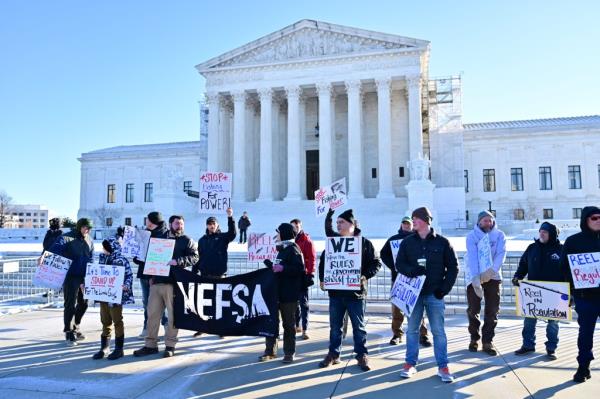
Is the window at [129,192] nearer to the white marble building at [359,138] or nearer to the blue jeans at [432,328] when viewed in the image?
the white marble building at [359,138]

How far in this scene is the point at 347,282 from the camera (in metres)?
6.11

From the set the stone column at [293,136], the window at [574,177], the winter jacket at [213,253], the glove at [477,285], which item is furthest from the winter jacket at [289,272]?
the window at [574,177]

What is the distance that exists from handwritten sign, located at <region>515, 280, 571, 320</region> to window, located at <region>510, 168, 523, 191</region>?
44056 millimetres

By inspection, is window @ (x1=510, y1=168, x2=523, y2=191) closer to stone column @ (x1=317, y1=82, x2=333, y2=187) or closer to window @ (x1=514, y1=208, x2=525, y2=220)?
window @ (x1=514, y1=208, x2=525, y2=220)

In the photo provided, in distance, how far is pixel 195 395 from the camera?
5121 millimetres

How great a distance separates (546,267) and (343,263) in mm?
3179

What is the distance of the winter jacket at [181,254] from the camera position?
691 cm

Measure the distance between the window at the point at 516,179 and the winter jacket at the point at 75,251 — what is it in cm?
4680

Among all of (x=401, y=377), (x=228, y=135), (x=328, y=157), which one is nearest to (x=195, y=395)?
(x=401, y=377)

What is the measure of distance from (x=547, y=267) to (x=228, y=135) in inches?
1509

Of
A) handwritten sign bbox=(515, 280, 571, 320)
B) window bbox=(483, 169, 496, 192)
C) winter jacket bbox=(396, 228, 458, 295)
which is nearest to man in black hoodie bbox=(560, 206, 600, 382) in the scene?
handwritten sign bbox=(515, 280, 571, 320)

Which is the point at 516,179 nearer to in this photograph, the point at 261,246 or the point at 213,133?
the point at 213,133

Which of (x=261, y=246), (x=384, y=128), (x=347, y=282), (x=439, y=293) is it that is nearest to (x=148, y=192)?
(x=384, y=128)

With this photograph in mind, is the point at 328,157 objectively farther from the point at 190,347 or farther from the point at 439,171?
the point at 190,347
